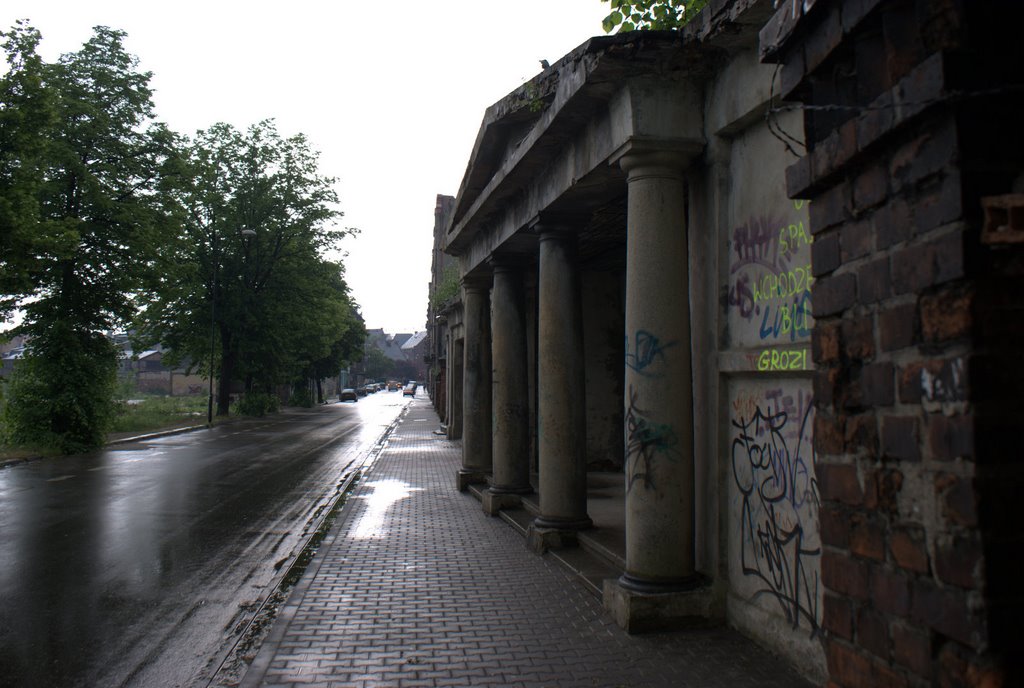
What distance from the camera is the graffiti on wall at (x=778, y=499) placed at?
4.64 metres

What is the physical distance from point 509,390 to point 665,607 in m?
5.66

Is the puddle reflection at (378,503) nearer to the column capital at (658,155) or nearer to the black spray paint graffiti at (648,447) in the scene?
the black spray paint graffiti at (648,447)

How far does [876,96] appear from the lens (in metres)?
2.04

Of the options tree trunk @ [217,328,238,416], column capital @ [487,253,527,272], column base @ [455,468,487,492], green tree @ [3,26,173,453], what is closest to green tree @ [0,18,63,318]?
green tree @ [3,26,173,453]

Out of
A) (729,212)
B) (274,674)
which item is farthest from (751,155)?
(274,674)

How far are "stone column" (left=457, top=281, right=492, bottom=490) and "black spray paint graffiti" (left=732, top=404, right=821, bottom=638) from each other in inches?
313

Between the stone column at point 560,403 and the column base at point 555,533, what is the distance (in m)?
0.01

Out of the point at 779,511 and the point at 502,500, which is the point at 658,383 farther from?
the point at 502,500

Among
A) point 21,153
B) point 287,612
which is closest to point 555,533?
point 287,612

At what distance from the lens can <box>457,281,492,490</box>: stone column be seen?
13.2 meters

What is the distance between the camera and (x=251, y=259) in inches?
1518

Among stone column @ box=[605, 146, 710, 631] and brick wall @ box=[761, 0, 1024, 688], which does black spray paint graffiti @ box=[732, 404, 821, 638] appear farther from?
brick wall @ box=[761, 0, 1024, 688]

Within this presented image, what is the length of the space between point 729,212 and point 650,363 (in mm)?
1279

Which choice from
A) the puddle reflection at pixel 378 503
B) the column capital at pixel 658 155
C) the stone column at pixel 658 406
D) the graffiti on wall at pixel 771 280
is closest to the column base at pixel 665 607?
the stone column at pixel 658 406
